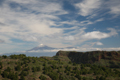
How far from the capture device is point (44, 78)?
65.0 feet

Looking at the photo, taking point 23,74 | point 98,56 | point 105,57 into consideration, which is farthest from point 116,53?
point 23,74

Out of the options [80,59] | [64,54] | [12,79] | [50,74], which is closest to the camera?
[12,79]

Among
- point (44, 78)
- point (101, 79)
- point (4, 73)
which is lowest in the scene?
point (101, 79)

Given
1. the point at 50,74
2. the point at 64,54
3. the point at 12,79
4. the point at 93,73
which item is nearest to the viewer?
the point at 12,79

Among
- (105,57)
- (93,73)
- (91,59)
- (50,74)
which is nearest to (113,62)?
(105,57)

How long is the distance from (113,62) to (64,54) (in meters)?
38.2

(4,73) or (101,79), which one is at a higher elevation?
(4,73)

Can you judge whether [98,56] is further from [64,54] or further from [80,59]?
[64,54]

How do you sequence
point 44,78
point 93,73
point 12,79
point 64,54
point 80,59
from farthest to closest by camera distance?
point 64,54
point 80,59
point 93,73
point 44,78
point 12,79

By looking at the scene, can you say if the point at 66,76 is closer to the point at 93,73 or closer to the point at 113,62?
the point at 93,73

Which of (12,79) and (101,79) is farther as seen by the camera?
(101,79)

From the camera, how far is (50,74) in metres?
22.1

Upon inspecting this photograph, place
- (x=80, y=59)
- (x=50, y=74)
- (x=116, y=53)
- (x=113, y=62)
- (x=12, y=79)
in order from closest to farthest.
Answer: (x=12, y=79) < (x=50, y=74) < (x=113, y=62) < (x=116, y=53) < (x=80, y=59)

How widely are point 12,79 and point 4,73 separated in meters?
2.07
